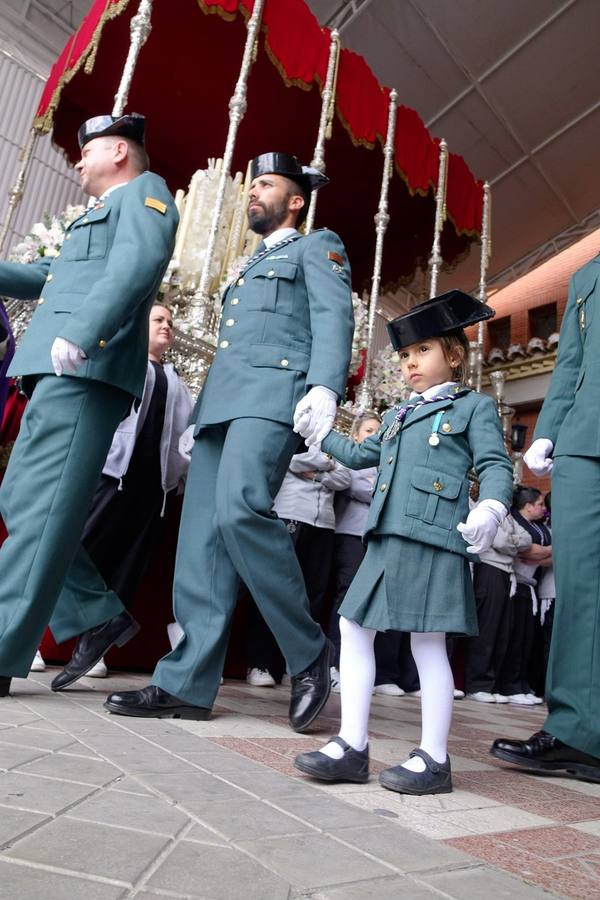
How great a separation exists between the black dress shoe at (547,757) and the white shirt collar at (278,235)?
1.54 m

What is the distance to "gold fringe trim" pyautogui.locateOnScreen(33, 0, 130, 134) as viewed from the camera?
5227 mm

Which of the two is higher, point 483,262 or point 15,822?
point 483,262

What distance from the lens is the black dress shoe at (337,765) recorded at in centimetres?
130

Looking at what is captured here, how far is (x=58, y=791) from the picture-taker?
974 millimetres

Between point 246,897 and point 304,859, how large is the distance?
0.15 metres

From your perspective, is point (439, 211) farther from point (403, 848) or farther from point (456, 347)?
point (403, 848)

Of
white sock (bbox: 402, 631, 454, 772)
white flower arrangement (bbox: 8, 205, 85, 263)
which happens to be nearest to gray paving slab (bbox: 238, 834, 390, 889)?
white sock (bbox: 402, 631, 454, 772)

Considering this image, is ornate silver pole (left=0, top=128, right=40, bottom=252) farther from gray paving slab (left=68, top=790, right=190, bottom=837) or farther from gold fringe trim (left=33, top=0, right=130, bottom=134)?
gray paving slab (left=68, top=790, right=190, bottom=837)

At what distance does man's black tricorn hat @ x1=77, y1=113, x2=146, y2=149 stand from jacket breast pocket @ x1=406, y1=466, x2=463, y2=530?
1.44 m

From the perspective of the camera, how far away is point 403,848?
36.9 inches

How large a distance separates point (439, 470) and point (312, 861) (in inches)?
34.1

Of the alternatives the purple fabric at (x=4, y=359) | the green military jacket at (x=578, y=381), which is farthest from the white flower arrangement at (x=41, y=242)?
the green military jacket at (x=578, y=381)

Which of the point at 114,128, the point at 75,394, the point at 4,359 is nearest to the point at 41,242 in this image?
the point at 4,359

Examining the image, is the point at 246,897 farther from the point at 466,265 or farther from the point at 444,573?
the point at 466,265
